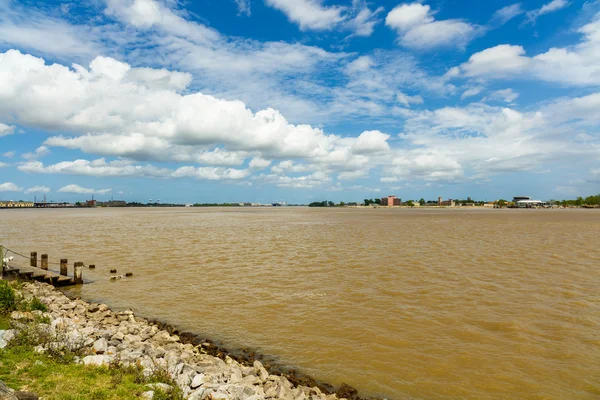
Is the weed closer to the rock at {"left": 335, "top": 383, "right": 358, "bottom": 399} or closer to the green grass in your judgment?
the green grass

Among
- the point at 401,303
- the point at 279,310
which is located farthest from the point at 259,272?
the point at 401,303

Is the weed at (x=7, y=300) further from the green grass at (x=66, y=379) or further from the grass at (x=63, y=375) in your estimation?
the green grass at (x=66, y=379)

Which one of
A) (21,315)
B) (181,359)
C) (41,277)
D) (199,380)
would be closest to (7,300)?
(21,315)

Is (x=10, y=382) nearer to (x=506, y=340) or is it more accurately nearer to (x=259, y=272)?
(x=506, y=340)

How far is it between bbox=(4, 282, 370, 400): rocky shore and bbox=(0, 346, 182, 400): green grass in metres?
0.36

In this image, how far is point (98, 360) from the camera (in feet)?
28.5

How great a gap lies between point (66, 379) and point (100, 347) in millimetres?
2371

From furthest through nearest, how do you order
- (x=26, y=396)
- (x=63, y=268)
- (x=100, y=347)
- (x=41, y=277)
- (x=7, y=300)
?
(x=63, y=268), (x=41, y=277), (x=7, y=300), (x=100, y=347), (x=26, y=396)

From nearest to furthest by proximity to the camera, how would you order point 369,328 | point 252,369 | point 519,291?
point 252,369
point 369,328
point 519,291

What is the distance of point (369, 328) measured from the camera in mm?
14211

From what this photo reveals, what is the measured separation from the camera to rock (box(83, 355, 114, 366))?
8.59 metres

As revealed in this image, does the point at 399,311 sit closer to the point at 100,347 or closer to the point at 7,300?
A: the point at 100,347

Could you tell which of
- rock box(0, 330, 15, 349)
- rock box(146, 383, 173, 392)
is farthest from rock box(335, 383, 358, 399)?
rock box(0, 330, 15, 349)

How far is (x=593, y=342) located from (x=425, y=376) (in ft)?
23.0
